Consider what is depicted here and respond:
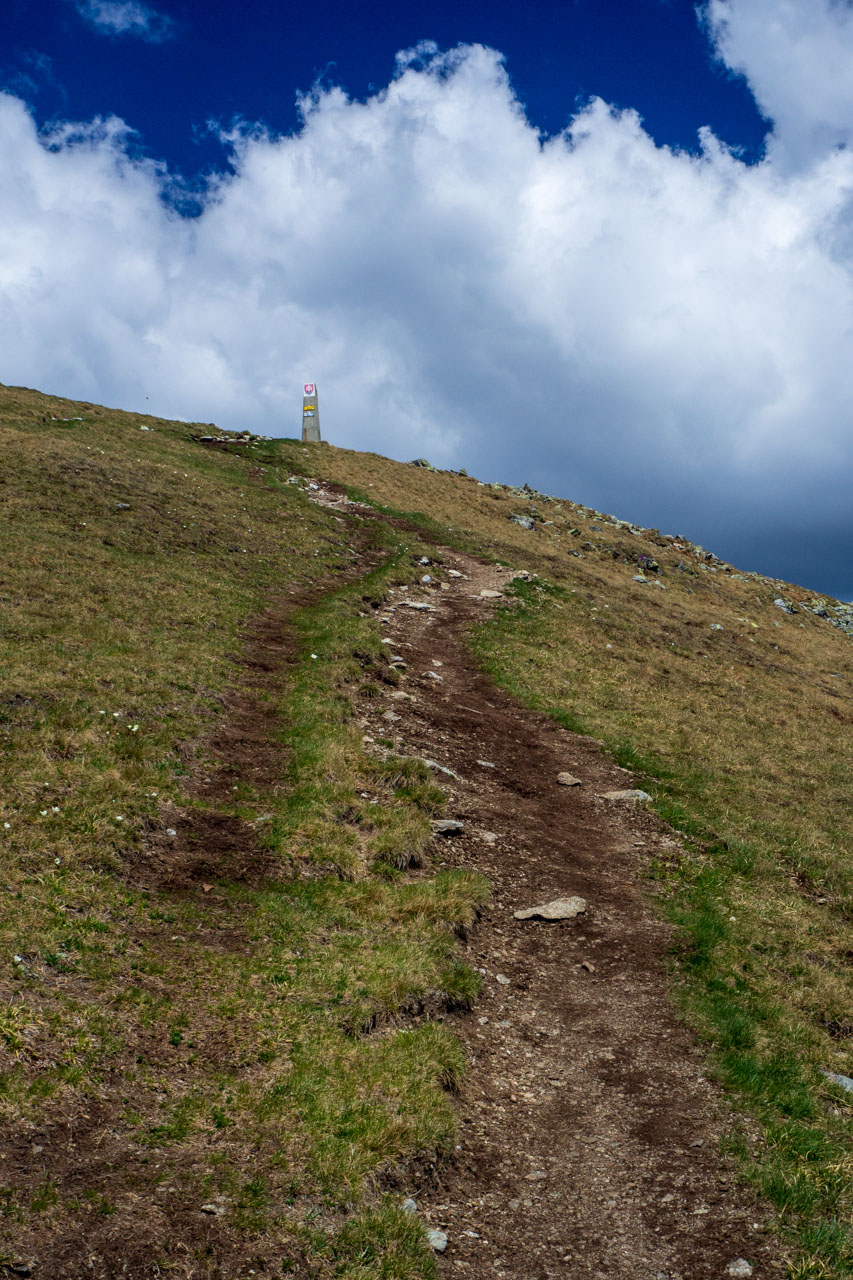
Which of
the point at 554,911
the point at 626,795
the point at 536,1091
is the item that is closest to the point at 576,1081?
the point at 536,1091

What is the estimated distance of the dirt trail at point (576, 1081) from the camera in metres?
7.12

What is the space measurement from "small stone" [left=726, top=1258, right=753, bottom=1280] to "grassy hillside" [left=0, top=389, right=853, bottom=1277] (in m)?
0.43

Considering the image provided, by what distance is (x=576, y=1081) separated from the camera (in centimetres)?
954

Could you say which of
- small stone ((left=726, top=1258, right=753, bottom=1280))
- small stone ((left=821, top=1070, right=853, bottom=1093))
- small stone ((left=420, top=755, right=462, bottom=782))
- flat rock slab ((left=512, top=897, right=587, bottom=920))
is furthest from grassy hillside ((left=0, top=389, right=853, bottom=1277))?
flat rock slab ((left=512, top=897, right=587, bottom=920))

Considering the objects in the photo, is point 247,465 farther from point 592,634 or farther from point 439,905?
point 439,905

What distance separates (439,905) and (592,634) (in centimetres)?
2381

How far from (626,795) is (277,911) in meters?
10.3

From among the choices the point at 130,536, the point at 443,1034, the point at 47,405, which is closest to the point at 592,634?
the point at 130,536

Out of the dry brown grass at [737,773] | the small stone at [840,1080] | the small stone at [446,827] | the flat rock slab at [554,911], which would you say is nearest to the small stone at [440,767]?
the small stone at [446,827]

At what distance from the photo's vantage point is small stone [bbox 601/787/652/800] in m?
18.7

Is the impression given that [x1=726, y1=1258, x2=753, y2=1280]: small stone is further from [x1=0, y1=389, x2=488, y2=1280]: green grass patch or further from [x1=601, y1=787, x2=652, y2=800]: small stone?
[x1=601, y1=787, x2=652, y2=800]: small stone

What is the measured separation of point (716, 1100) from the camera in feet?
29.4

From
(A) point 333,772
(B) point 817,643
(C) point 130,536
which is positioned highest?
(B) point 817,643

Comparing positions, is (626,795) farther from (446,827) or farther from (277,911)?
(277,911)
